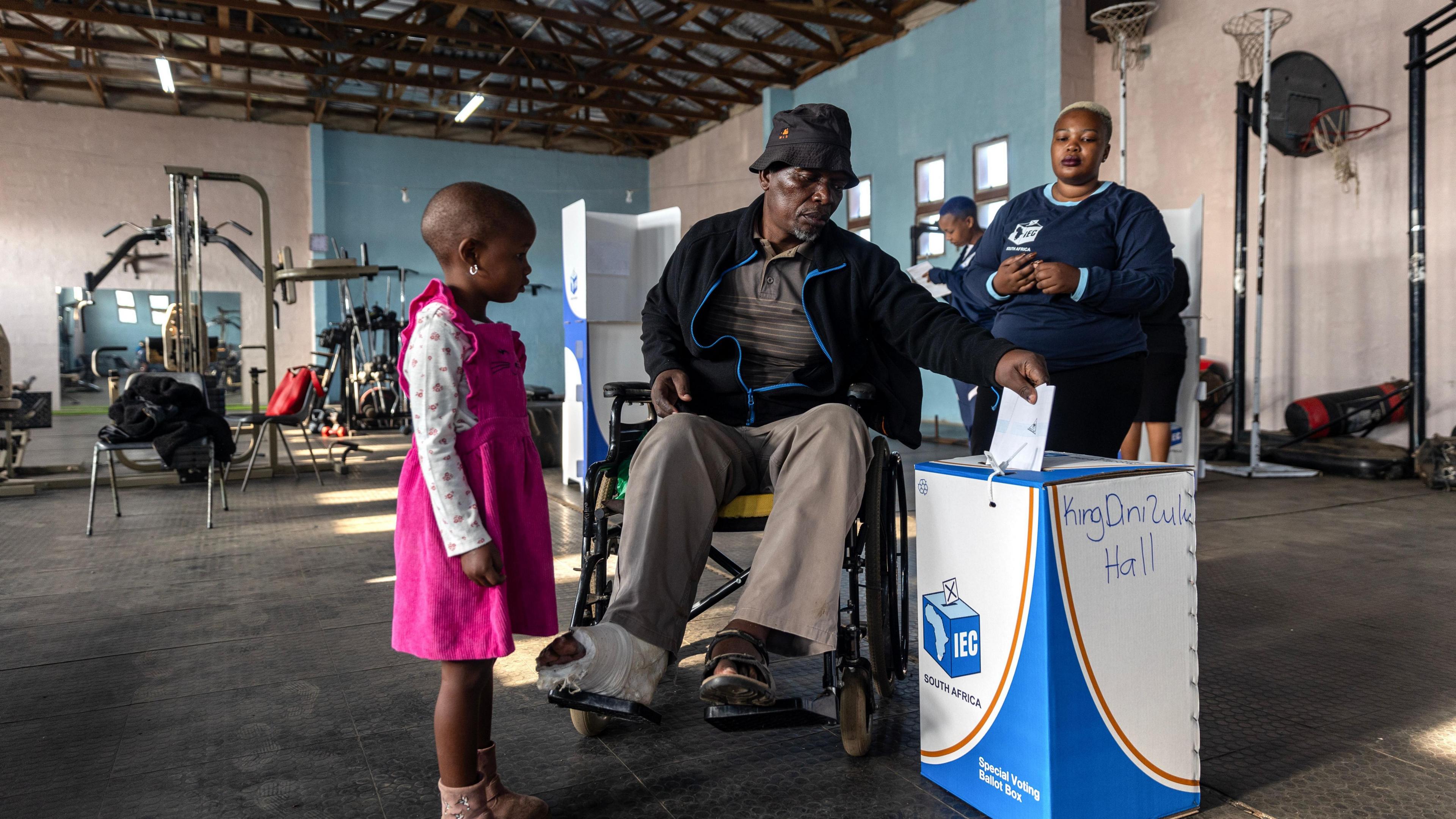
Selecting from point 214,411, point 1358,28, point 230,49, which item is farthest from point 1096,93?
point 230,49

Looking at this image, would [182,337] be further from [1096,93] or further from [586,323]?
[1096,93]

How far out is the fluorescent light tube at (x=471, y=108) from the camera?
11.0 meters

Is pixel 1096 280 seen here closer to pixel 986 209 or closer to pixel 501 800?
pixel 501 800

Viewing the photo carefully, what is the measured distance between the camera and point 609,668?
1.32 m

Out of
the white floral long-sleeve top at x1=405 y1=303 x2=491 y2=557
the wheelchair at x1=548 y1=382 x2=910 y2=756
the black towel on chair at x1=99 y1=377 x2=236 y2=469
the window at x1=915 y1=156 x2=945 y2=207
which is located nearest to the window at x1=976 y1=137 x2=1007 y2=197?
the window at x1=915 y1=156 x2=945 y2=207

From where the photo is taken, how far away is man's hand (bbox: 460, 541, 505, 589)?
1.15 m

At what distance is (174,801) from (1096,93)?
7.86 m

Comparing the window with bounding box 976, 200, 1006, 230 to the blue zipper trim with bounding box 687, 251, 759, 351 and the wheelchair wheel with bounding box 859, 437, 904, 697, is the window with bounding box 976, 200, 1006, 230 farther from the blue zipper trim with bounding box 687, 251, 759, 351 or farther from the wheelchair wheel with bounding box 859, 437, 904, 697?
the wheelchair wheel with bounding box 859, 437, 904, 697

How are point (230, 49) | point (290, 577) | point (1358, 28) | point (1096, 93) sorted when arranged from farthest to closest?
1. point (230, 49)
2. point (1096, 93)
3. point (1358, 28)
4. point (290, 577)

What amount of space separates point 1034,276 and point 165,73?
11.2 m

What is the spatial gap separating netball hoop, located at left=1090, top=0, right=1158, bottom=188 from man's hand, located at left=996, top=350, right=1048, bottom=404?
197 inches

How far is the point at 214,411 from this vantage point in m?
4.42

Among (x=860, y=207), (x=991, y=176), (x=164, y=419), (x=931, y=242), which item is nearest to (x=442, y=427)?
(x=164, y=419)

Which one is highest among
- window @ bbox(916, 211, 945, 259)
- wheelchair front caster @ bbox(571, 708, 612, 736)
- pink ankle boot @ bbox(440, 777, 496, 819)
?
window @ bbox(916, 211, 945, 259)
